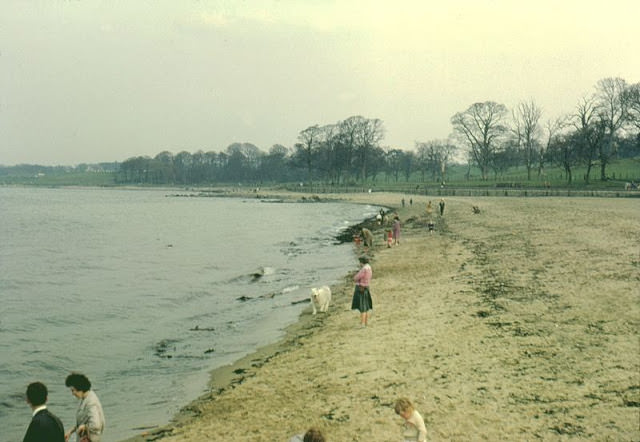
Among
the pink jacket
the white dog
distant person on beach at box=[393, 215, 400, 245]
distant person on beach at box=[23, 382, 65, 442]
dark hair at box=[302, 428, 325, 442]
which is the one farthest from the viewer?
distant person on beach at box=[393, 215, 400, 245]

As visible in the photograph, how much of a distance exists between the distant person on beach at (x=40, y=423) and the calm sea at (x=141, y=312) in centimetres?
334

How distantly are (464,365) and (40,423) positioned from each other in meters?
7.13

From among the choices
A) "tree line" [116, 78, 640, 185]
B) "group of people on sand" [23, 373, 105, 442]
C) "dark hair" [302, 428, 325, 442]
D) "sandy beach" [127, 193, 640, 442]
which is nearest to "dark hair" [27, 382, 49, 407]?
"group of people on sand" [23, 373, 105, 442]

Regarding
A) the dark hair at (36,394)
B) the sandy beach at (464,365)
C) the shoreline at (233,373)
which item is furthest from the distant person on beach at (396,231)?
the dark hair at (36,394)

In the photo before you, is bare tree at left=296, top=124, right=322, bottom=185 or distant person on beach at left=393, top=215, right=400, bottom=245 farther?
bare tree at left=296, top=124, right=322, bottom=185

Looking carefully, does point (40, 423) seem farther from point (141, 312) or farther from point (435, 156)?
point (435, 156)

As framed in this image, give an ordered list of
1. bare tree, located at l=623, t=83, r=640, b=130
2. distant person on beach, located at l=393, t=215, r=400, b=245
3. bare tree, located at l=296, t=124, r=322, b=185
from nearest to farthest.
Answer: distant person on beach, located at l=393, t=215, r=400, b=245, bare tree, located at l=623, t=83, r=640, b=130, bare tree, located at l=296, t=124, r=322, b=185

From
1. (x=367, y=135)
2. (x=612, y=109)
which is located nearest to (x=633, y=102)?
(x=612, y=109)

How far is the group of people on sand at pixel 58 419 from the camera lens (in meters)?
5.87

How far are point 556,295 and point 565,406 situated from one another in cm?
644

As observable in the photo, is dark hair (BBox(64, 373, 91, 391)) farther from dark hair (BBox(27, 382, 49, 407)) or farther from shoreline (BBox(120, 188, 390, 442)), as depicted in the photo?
shoreline (BBox(120, 188, 390, 442))

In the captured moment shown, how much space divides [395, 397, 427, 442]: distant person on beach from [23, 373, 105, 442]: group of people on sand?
3.74 metres

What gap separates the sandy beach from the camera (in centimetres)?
767

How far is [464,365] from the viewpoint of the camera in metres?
9.80
